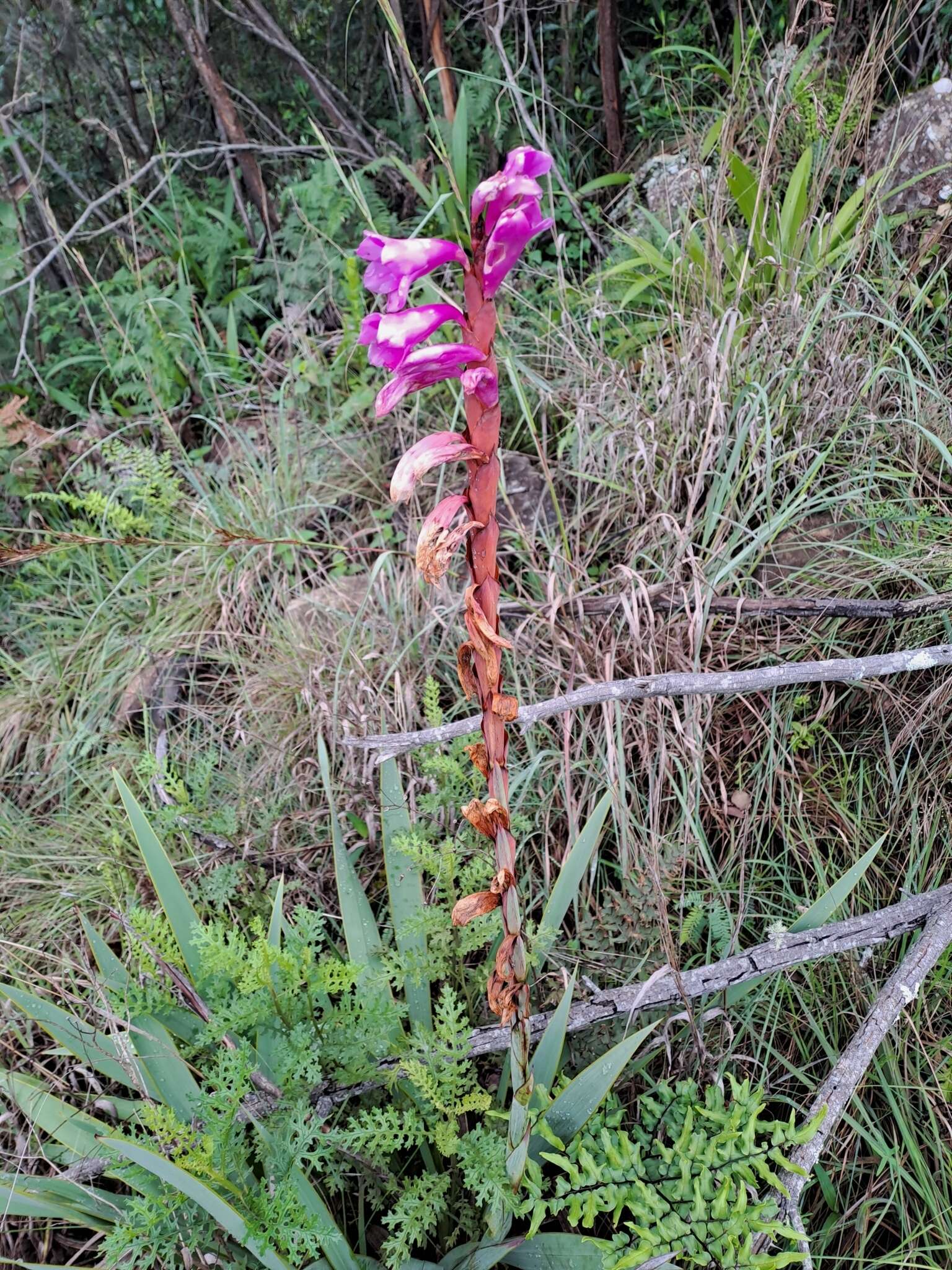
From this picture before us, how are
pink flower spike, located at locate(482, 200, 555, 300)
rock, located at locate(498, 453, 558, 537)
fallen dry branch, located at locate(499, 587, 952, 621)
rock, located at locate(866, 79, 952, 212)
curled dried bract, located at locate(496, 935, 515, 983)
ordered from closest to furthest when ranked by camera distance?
pink flower spike, located at locate(482, 200, 555, 300) → curled dried bract, located at locate(496, 935, 515, 983) → fallen dry branch, located at locate(499, 587, 952, 621) → rock, located at locate(498, 453, 558, 537) → rock, located at locate(866, 79, 952, 212)

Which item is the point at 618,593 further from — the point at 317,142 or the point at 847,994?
the point at 317,142

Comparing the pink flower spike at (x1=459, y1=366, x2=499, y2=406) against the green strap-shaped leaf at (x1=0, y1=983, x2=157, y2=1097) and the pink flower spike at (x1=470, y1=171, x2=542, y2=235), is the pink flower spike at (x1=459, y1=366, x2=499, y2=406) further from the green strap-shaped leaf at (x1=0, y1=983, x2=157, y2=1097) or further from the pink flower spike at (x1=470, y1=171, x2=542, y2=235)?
the green strap-shaped leaf at (x1=0, y1=983, x2=157, y2=1097)

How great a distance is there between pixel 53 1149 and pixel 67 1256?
0.29 m

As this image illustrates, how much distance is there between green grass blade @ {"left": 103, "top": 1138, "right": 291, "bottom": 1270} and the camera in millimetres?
993

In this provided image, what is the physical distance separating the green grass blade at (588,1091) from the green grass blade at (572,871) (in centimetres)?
19

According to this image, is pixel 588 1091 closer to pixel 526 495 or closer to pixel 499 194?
pixel 499 194

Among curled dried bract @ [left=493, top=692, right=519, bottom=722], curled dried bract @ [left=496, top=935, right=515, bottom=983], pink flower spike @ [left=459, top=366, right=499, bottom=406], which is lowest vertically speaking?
curled dried bract @ [left=496, top=935, right=515, bottom=983]

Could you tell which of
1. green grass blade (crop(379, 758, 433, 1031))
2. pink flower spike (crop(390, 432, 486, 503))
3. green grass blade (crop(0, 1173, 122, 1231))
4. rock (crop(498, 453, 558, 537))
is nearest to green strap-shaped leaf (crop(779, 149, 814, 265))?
rock (crop(498, 453, 558, 537))

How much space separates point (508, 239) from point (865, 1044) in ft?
3.81

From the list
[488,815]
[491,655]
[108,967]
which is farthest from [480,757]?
[108,967]

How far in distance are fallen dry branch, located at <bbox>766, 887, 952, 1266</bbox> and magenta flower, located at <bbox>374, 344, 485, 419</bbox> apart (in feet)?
3.29

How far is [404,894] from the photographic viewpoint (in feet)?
4.70

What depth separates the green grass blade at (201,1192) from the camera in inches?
39.1

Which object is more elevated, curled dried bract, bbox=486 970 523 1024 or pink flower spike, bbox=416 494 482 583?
pink flower spike, bbox=416 494 482 583
